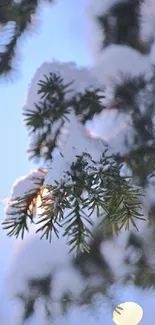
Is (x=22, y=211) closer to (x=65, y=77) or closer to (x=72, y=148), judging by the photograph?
(x=72, y=148)

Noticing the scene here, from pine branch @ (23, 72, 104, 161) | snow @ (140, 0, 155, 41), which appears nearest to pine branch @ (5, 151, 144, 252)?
pine branch @ (23, 72, 104, 161)

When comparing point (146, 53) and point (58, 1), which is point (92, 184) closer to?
point (146, 53)

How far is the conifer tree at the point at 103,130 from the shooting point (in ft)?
2.53

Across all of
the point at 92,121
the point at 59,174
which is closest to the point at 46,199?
the point at 59,174

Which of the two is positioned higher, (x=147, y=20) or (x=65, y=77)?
(x=147, y=20)

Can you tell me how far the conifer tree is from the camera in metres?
0.77

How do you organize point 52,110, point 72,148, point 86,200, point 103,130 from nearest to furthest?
point 86,200
point 72,148
point 52,110
point 103,130

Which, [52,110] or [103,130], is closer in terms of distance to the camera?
A: [52,110]

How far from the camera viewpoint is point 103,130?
0.90 m

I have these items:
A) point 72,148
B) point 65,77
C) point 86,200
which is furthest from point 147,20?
point 86,200

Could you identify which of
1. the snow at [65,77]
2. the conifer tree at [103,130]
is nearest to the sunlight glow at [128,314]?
the conifer tree at [103,130]

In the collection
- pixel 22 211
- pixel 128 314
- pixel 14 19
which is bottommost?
pixel 128 314

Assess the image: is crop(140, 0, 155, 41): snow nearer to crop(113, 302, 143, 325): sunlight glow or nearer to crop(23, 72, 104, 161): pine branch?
crop(23, 72, 104, 161): pine branch

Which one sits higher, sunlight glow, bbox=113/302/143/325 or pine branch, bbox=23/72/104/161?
pine branch, bbox=23/72/104/161
